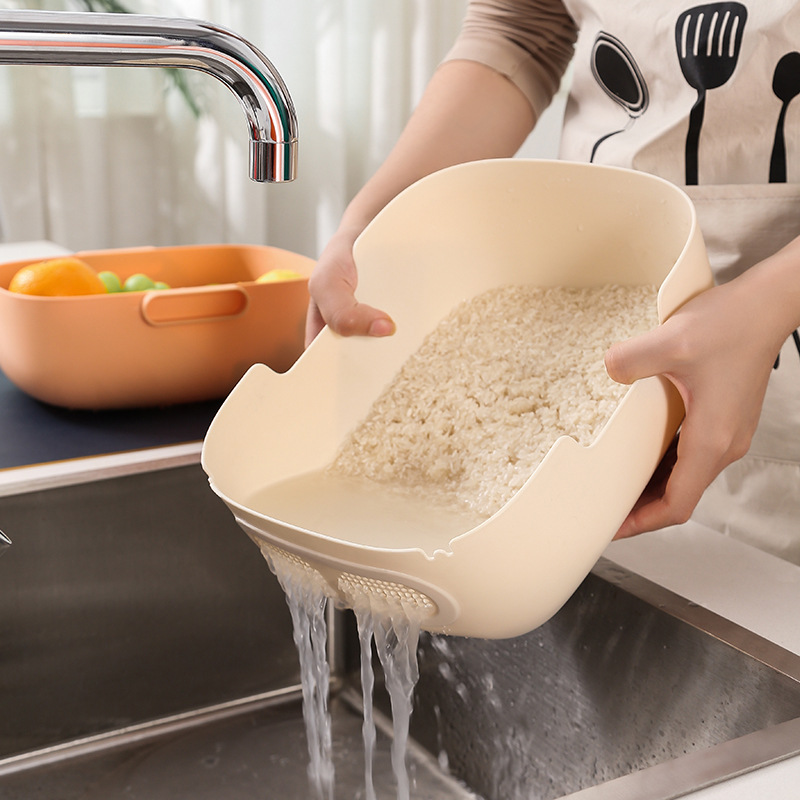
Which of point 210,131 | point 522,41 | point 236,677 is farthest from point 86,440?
point 210,131

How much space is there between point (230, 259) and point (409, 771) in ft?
2.02

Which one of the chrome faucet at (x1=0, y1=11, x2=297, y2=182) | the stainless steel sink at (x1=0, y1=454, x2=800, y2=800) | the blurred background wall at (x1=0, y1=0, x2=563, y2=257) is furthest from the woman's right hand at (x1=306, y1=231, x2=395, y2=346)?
the blurred background wall at (x1=0, y1=0, x2=563, y2=257)

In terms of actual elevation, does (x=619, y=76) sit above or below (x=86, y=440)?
above

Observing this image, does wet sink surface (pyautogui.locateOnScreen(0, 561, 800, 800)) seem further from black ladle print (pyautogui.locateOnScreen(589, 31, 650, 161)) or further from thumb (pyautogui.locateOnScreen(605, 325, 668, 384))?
black ladle print (pyautogui.locateOnScreen(589, 31, 650, 161))

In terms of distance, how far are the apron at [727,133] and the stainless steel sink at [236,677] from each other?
0.67 feet

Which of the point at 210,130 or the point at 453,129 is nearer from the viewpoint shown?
the point at 453,129

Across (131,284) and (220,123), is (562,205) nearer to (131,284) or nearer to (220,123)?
(131,284)

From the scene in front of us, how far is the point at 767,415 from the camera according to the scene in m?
0.79

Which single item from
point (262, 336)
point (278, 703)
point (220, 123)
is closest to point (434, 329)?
point (262, 336)

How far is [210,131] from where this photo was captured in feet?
7.54

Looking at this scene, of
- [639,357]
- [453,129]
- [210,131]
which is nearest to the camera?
[639,357]

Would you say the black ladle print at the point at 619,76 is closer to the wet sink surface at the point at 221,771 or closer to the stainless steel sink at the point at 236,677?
the stainless steel sink at the point at 236,677

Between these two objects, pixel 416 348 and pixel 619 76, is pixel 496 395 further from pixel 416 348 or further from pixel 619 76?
pixel 619 76

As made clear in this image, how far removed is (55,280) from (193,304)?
13 centimetres
